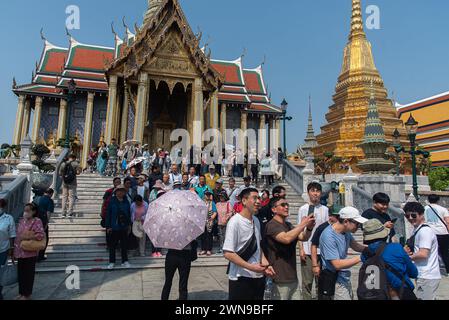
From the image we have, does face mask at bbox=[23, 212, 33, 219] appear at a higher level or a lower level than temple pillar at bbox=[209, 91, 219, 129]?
lower

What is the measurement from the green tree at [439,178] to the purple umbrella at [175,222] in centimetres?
3564

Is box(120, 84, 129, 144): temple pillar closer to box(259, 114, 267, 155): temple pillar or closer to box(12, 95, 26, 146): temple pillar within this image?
box(12, 95, 26, 146): temple pillar

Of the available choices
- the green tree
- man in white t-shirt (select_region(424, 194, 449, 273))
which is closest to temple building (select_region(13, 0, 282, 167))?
man in white t-shirt (select_region(424, 194, 449, 273))

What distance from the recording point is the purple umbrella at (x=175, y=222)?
155 inches

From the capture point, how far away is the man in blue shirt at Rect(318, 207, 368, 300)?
339cm

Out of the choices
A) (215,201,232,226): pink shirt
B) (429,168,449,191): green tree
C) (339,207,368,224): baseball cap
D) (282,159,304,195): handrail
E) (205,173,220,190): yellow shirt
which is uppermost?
(429,168,449,191): green tree

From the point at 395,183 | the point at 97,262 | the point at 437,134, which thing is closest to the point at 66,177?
the point at 97,262

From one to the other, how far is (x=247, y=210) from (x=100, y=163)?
12.0 m

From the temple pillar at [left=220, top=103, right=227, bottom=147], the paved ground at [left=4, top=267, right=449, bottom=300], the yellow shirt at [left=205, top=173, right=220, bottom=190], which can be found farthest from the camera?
the temple pillar at [left=220, top=103, right=227, bottom=147]

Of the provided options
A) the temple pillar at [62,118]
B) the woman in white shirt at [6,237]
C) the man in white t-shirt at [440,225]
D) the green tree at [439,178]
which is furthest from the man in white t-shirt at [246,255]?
the green tree at [439,178]

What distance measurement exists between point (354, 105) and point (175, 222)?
31788mm

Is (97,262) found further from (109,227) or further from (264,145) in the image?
(264,145)

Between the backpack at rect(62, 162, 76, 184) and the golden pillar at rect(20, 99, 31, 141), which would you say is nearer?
the backpack at rect(62, 162, 76, 184)

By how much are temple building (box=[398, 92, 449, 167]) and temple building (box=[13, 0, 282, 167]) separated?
852 inches
